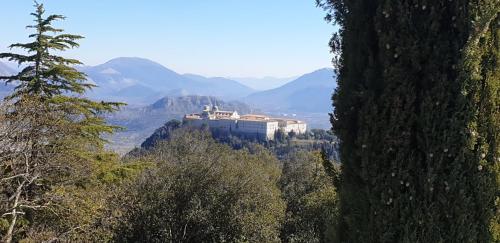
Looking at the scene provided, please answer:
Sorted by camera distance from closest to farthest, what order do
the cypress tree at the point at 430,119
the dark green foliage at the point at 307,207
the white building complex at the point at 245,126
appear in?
the cypress tree at the point at 430,119
the dark green foliage at the point at 307,207
the white building complex at the point at 245,126

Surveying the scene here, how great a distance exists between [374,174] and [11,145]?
837 cm

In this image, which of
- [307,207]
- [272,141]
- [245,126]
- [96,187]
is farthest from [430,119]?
[245,126]

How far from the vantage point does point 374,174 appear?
3.28 metres

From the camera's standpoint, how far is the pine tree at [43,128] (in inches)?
376

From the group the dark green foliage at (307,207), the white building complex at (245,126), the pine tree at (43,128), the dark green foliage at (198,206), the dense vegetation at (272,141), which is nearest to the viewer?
the pine tree at (43,128)

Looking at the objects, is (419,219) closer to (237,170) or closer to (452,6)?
(452,6)

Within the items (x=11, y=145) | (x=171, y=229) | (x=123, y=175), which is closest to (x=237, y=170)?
(x=171, y=229)

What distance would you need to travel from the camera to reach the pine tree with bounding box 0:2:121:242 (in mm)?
9539

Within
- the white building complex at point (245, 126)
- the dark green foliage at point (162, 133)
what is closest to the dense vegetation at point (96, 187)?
the dark green foliage at point (162, 133)

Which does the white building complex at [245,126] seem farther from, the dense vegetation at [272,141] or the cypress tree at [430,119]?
the cypress tree at [430,119]

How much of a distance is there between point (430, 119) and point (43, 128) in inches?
365

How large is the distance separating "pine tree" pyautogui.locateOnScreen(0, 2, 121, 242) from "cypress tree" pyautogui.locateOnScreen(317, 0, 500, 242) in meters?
7.63

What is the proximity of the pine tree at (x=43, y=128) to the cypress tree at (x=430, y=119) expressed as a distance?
25.0 ft

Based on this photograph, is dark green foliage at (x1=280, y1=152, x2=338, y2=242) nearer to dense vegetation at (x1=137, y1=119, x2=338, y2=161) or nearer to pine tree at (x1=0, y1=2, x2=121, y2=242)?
pine tree at (x1=0, y1=2, x2=121, y2=242)
